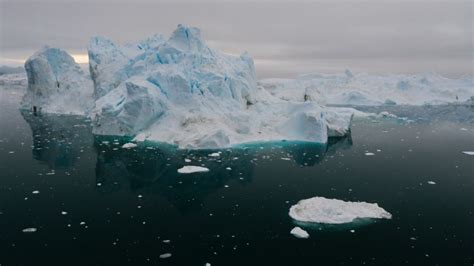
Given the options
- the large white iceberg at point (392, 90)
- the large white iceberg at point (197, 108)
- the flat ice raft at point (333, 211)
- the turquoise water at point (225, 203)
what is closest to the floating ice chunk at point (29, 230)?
the turquoise water at point (225, 203)

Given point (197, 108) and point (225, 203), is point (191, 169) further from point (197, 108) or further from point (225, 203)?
point (197, 108)

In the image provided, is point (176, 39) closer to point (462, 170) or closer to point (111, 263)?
point (462, 170)

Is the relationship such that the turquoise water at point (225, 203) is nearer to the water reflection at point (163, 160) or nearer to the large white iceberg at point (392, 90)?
the water reflection at point (163, 160)

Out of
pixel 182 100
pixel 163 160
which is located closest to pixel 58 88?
pixel 182 100

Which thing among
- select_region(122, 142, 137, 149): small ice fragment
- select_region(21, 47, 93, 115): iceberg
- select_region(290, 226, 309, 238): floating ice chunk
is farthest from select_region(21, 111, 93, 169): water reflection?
select_region(290, 226, 309, 238): floating ice chunk

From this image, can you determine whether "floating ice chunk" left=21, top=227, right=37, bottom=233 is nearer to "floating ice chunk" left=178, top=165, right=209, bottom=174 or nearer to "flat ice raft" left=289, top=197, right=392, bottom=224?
"floating ice chunk" left=178, top=165, right=209, bottom=174

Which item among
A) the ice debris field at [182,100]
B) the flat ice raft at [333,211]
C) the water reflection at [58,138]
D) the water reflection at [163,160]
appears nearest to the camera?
the flat ice raft at [333,211]
